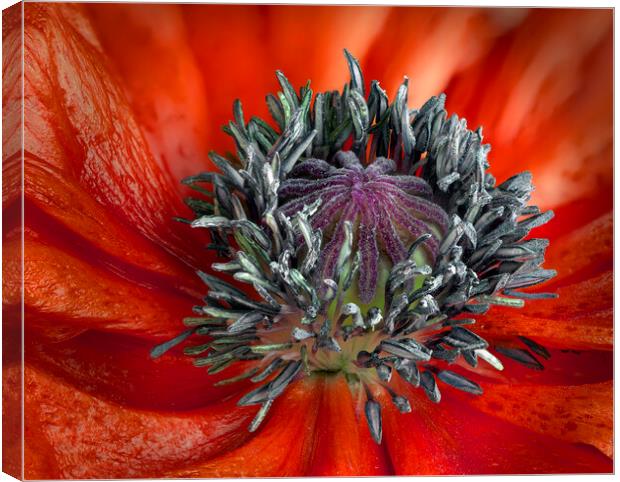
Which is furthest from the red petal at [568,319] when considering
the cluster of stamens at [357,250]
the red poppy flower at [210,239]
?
the cluster of stamens at [357,250]

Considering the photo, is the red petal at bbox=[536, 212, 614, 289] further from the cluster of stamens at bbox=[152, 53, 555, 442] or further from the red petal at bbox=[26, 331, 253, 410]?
the red petal at bbox=[26, 331, 253, 410]

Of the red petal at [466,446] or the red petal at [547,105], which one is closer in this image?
the red petal at [466,446]

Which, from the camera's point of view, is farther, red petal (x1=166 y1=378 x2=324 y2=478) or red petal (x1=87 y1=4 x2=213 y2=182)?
red petal (x1=87 y1=4 x2=213 y2=182)

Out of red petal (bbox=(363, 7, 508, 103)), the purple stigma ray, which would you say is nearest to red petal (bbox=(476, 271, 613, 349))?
the purple stigma ray

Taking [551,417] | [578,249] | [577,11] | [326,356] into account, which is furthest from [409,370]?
[577,11]

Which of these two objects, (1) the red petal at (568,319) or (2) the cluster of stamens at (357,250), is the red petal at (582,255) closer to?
(1) the red petal at (568,319)
